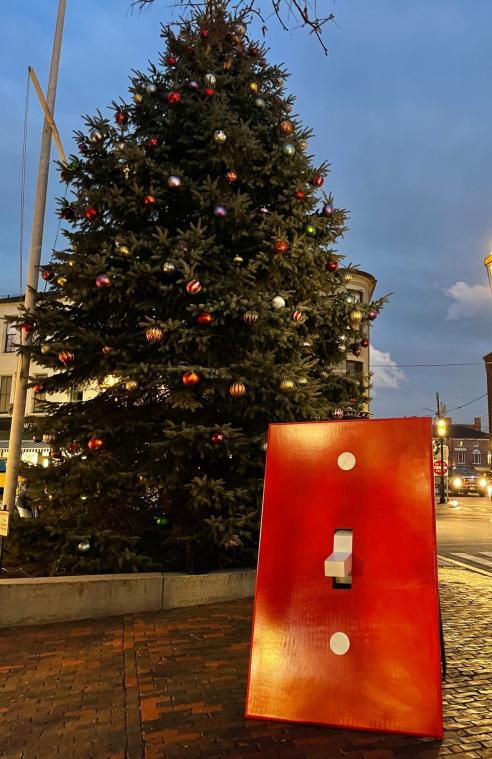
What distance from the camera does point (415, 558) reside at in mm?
3410

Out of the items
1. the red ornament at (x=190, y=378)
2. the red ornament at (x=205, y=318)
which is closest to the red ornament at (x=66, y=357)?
the red ornament at (x=190, y=378)

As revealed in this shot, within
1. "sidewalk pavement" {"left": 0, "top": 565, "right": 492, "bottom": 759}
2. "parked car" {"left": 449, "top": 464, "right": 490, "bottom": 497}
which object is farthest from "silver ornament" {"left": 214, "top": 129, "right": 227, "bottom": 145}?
"parked car" {"left": 449, "top": 464, "right": 490, "bottom": 497}

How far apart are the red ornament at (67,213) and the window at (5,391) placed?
27.5m

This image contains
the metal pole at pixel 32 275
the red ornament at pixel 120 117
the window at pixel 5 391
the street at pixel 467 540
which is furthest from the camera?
the window at pixel 5 391

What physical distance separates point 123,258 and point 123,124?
6.84 ft

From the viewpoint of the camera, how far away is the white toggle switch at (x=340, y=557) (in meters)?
3.26

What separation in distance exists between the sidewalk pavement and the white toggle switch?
3.05ft

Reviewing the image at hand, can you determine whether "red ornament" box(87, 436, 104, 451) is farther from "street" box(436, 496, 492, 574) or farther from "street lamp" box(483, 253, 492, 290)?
"street" box(436, 496, 492, 574)

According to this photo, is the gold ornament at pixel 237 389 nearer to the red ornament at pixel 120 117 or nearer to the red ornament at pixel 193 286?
the red ornament at pixel 193 286

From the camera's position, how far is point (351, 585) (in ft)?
11.5

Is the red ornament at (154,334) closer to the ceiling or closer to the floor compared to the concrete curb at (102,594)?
closer to the ceiling

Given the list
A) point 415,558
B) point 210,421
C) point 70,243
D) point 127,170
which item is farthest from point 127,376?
point 415,558

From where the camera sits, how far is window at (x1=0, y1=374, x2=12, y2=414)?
32.4 m

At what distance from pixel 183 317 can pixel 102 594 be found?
331 cm
